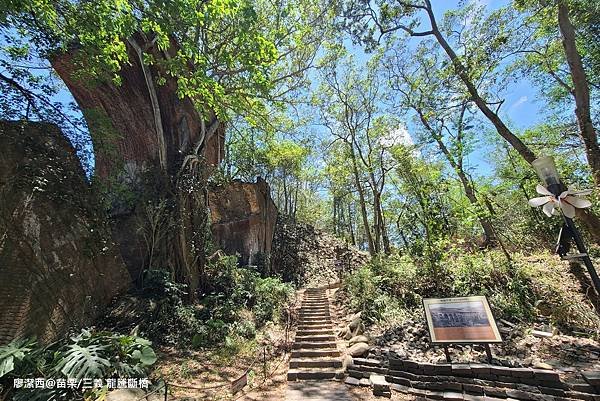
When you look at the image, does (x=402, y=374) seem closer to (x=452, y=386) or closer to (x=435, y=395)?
(x=435, y=395)

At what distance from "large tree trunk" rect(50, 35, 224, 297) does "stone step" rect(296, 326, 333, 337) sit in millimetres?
3094

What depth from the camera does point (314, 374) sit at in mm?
4957

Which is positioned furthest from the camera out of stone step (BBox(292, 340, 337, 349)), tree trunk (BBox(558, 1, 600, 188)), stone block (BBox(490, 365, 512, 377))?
stone step (BBox(292, 340, 337, 349))

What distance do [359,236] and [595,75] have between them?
26.0 metres

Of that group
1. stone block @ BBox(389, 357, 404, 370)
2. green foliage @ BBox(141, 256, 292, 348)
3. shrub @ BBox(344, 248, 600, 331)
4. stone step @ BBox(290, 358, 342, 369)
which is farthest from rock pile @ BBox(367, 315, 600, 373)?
green foliage @ BBox(141, 256, 292, 348)

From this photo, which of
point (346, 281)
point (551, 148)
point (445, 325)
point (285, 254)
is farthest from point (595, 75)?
point (285, 254)

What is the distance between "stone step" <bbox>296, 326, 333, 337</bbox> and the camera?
681 cm

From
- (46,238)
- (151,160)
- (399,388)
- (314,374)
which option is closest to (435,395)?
(399,388)

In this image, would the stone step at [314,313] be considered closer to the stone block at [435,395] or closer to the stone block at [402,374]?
the stone block at [402,374]

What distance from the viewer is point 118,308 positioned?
552cm

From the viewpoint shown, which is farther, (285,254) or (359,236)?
(359,236)

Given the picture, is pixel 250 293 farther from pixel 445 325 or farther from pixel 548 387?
pixel 548 387

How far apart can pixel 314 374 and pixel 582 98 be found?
23.0 ft

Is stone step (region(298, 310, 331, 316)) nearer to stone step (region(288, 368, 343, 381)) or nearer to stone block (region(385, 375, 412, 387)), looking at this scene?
stone step (region(288, 368, 343, 381))
